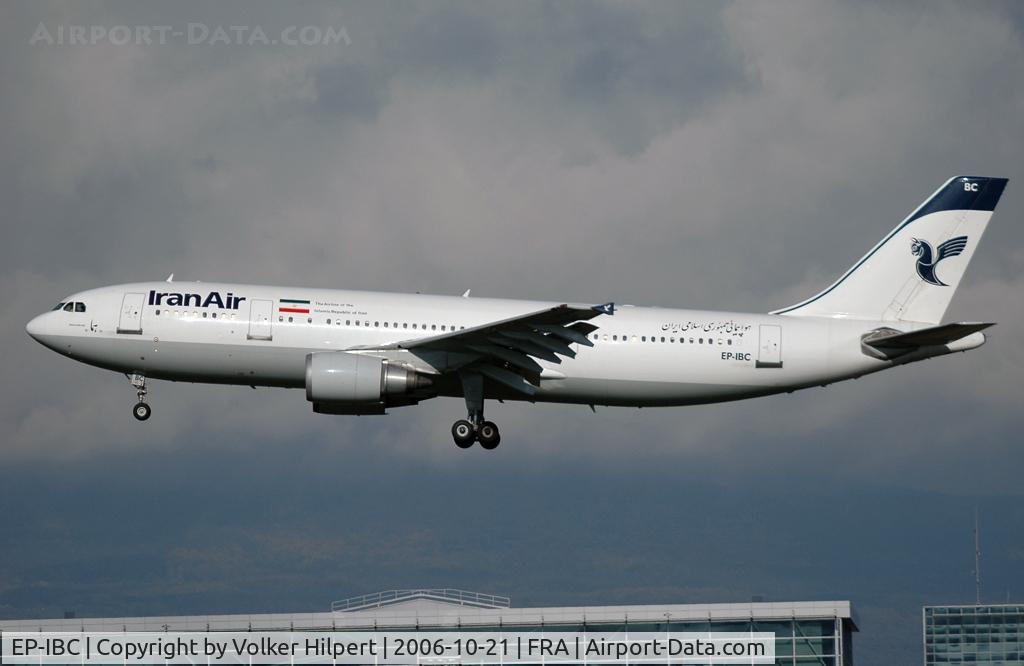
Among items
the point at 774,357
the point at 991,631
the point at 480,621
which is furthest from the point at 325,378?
the point at 991,631

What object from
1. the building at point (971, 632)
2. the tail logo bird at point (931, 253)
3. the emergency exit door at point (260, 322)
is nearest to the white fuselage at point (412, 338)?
the emergency exit door at point (260, 322)

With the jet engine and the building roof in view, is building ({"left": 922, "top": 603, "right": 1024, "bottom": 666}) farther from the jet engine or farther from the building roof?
the jet engine

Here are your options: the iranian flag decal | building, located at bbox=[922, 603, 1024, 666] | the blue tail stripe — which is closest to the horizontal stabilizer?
the blue tail stripe

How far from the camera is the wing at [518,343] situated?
43562 millimetres

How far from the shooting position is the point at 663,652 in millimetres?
53812

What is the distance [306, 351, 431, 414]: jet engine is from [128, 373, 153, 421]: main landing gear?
558 centimetres

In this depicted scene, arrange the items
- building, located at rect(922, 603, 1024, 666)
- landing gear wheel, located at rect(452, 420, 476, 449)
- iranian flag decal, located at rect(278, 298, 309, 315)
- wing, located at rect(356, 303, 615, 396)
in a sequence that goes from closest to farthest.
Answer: wing, located at rect(356, 303, 615, 396), iranian flag decal, located at rect(278, 298, 309, 315), landing gear wheel, located at rect(452, 420, 476, 449), building, located at rect(922, 603, 1024, 666)

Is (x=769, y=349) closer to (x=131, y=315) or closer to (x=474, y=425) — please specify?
(x=474, y=425)

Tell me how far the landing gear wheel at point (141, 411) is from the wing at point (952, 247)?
25.7 metres

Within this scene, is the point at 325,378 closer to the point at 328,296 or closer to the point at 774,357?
the point at 328,296

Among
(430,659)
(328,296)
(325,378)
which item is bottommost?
(430,659)

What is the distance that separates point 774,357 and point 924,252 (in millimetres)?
7505

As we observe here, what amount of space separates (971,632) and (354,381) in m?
50.5

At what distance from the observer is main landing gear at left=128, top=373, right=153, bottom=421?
47156 millimetres
